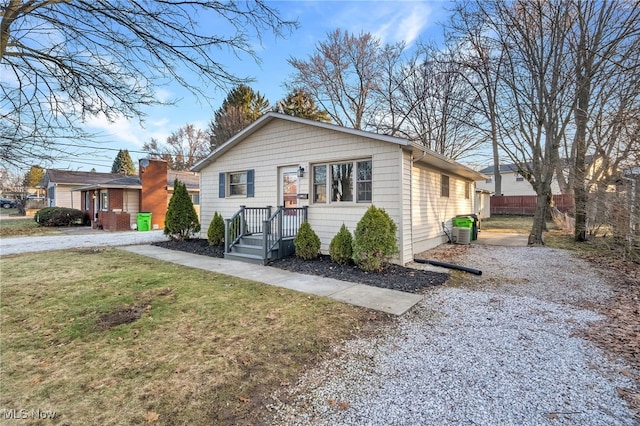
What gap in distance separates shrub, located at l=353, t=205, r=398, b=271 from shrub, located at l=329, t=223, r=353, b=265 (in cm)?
48

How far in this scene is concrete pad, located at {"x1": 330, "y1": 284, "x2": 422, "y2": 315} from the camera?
4.52m

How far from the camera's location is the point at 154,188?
17.5m

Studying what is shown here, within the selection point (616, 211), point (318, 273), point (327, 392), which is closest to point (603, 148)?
point (616, 211)

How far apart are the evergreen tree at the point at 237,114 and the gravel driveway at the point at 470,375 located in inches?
971

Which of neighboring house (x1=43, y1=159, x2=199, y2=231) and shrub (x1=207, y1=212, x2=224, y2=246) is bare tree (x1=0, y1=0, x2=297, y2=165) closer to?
shrub (x1=207, y1=212, x2=224, y2=246)

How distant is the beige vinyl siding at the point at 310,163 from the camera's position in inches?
287

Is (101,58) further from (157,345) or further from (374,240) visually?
(374,240)

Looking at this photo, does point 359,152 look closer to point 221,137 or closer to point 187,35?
point 187,35

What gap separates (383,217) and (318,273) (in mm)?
1849

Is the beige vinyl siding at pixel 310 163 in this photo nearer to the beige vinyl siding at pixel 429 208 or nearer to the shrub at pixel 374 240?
the shrub at pixel 374 240

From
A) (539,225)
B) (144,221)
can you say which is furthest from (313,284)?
(144,221)

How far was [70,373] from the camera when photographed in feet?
8.87

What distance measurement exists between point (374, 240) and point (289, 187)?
3.60m

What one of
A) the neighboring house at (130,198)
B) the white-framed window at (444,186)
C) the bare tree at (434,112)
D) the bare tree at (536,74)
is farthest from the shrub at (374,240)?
the neighboring house at (130,198)
